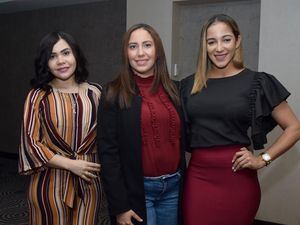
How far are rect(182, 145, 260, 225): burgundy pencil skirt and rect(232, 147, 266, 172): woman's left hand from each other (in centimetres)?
3

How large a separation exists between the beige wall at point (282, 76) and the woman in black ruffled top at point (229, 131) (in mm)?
1475

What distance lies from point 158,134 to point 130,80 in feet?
0.90

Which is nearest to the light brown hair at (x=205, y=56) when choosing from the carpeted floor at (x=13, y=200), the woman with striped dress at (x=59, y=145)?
the woman with striped dress at (x=59, y=145)

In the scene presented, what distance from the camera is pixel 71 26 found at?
5.90m

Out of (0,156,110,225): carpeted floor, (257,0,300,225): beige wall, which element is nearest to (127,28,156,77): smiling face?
(257,0,300,225): beige wall

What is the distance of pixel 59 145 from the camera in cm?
174

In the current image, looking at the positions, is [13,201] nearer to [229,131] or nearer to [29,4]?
[29,4]

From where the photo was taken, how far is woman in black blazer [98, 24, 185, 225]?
164 cm

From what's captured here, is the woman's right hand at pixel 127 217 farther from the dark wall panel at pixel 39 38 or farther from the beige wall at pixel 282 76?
the dark wall panel at pixel 39 38

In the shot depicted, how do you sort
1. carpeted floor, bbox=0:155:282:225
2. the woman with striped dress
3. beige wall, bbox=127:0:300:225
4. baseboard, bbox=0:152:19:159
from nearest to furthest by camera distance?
the woman with striped dress, beige wall, bbox=127:0:300:225, carpeted floor, bbox=0:155:282:225, baseboard, bbox=0:152:19:159

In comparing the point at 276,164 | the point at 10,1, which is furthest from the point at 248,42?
the point at 10,1

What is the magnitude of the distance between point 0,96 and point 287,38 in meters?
5.57

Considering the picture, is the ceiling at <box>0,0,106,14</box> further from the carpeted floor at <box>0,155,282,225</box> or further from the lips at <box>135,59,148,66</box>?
the lips at <box>135,59,148,66</box>

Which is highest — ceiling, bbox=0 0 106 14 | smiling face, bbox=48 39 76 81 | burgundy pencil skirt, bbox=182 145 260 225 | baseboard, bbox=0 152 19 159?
ceiling, bbox=0 0 106 14
